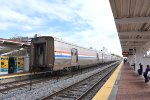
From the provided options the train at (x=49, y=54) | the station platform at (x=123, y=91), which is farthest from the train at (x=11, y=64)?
the station platform at (x=123, y=91)

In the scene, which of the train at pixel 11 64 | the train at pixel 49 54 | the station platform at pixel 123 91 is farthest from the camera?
the train at pixel 11 64

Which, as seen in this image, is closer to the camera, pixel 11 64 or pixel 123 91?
pixel 123 91

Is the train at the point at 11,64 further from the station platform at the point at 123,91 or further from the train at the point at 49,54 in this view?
the station platform at the point at 123,91

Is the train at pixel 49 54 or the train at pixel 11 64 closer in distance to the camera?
the train at pixel 49 54

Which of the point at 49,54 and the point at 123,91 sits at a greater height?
the point at 49,54

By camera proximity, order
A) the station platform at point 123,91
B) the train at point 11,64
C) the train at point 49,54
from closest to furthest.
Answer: the station platform at point 123,91 → the train at point 49,54 → the train at point 11,64

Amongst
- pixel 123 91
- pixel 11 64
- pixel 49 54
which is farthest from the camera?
pixel 11 64

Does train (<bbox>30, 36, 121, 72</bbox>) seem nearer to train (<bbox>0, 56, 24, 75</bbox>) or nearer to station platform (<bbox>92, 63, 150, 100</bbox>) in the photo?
train (<bbox>0, 56, 24, 75</bbox>)

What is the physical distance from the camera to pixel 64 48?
24406 millimetres

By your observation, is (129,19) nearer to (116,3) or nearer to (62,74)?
(116,3)

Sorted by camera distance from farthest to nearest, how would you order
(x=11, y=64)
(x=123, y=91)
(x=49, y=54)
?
(x=11, y=64)
(x=49, y=54)
(x=123, y=91)

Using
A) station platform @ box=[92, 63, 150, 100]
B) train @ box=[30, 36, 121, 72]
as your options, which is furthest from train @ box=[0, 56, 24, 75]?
station platform @ box=[92, 63, 150, 100]

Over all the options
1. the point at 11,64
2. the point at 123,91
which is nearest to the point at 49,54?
the point at 11,64

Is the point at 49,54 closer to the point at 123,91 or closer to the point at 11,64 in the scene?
the point at 11,64
